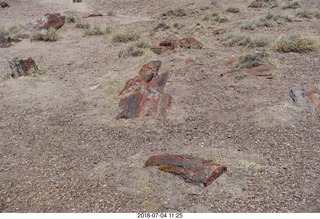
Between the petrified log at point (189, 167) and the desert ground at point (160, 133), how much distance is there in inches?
4.3

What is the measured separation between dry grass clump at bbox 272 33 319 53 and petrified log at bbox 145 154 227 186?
23.0 ft

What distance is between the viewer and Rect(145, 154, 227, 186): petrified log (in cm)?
588

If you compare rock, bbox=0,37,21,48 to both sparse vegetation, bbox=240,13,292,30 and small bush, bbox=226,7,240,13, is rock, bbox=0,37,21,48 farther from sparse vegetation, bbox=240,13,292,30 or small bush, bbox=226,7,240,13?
small bush, bbox=226,7,240,13

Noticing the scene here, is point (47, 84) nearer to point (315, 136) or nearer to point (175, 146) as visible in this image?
point (175, 146)

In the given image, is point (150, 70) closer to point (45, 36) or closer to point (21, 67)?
point (21, 67)

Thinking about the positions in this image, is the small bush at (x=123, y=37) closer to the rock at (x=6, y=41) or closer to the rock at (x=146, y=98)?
the rock at (x=6, y=41)

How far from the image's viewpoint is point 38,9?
24.2 m

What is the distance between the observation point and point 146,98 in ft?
29.8

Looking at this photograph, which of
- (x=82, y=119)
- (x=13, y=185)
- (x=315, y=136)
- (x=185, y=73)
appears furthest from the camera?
(x=185, y=73)

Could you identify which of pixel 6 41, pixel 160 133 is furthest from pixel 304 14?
pixel 6 41

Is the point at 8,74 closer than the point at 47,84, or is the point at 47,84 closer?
the point at 47,84

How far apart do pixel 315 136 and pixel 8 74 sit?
31.4 feet

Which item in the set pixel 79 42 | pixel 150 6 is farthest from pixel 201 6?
pixel 79 42

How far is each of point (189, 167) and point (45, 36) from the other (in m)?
12.0
